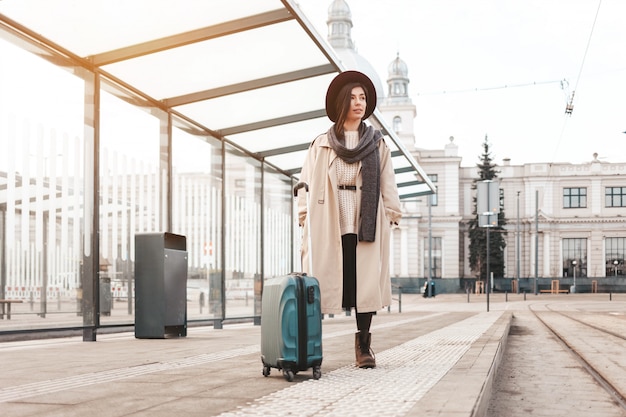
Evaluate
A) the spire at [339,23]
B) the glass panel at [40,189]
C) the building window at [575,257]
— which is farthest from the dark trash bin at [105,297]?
the spire at [339,23]

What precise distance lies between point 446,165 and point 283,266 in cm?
5440

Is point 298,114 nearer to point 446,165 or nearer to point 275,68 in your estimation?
point 275,68

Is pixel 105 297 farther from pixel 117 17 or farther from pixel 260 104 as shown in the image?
pixel 260 104

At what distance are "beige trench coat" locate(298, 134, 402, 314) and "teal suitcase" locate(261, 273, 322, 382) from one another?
0.41 meters

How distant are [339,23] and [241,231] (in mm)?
72396

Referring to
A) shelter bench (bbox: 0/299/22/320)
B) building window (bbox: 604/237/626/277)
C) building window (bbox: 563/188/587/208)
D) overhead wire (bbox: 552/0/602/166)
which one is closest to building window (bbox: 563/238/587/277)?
building window (bbox: 604/237/626/277)

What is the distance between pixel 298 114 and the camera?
1193 centimetres

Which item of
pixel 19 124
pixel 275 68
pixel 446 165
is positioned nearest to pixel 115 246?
pixel 19 124

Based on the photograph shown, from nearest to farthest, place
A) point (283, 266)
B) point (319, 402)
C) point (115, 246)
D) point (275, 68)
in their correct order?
point (319, 402) → point (115, 246) → point (275, 68) → point (283, 266)

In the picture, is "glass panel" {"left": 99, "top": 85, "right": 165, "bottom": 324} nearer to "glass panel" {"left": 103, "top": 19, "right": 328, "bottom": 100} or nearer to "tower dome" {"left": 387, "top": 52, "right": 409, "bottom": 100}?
"glass panel" {"left": 103, "top": 19, "right": 328, "bottom": 100}

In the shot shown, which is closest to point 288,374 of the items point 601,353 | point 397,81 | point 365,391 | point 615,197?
point 365,391

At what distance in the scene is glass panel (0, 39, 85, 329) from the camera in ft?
24.6

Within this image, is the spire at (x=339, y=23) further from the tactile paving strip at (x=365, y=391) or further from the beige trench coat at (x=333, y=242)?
the tactile paving strip at (x=365, y=391)

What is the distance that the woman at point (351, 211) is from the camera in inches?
201
